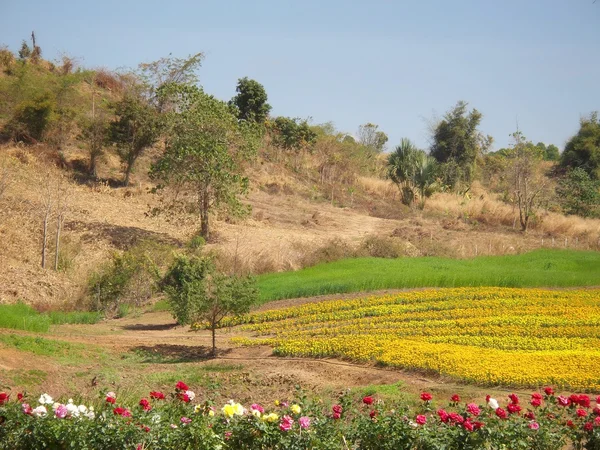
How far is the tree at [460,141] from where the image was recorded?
5623 cm

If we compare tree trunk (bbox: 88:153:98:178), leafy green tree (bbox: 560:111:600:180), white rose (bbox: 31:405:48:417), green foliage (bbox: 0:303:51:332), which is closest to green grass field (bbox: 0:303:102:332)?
green foliage (bbox: 0:303:51:332)

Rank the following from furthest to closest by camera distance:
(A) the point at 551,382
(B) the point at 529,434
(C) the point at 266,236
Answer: (C) the point at 266,236 → (A) the point at 551,382 → (B) the point at 529,434

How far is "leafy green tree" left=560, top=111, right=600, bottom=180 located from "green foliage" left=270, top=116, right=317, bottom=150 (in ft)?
71.0

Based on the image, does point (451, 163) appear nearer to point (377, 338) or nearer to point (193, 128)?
point (193, 128)

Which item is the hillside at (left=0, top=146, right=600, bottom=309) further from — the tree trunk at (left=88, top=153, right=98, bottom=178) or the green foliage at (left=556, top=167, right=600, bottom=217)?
the green foliage at (left=556, top=167, right=600, bottom=217)

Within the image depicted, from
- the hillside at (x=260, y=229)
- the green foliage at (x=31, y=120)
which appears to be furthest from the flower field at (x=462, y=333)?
the green foliage at (x=31, y=120)

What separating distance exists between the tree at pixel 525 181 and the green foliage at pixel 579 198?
7.65ft

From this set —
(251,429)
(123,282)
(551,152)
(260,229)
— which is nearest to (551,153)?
(551,152)

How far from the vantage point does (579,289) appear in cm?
2394

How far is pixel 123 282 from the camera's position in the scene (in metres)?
24.0

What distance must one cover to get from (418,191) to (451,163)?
28.7 feet

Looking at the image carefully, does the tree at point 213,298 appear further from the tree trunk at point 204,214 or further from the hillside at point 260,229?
the tree trunk at point 204,214

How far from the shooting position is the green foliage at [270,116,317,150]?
49812 millimetres

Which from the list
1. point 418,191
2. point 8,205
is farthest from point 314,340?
point 418,191
